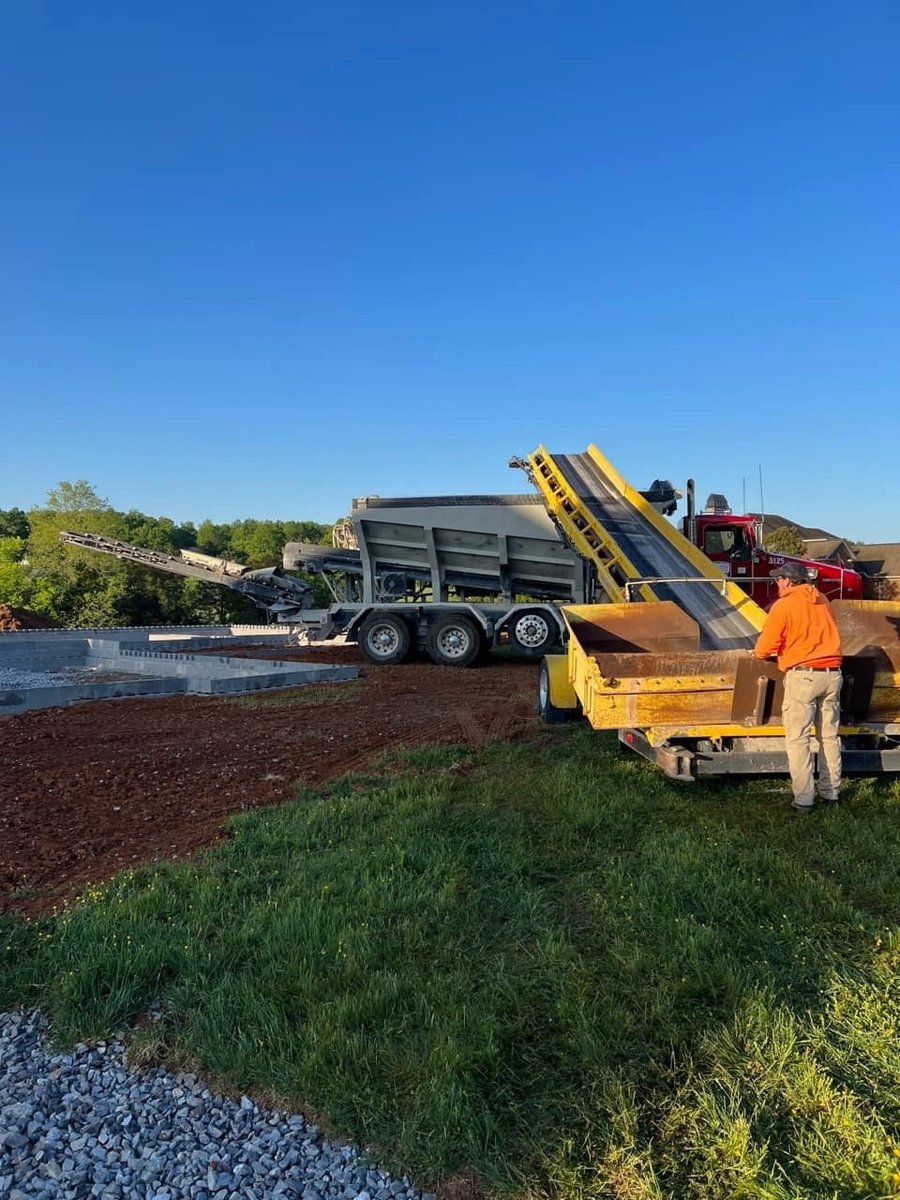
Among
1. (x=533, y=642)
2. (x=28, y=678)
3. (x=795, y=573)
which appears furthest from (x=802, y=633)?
(x=28, y=678)

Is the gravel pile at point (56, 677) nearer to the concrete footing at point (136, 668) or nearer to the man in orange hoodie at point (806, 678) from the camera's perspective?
the concrete footing at point (136, 668)

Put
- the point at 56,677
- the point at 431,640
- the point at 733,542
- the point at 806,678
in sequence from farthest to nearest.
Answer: the point at 56,677 → the point at 431,640 → the point at 733,542 → the point at 806,678

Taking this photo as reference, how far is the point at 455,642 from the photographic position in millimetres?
14453

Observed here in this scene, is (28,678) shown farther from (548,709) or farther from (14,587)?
(14,587)

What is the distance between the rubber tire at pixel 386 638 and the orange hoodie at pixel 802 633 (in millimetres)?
A: 9997

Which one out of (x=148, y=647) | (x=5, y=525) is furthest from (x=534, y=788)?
(x=5, y=525)

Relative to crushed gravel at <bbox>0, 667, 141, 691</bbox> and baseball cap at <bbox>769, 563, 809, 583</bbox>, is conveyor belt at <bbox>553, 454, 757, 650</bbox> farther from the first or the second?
crushed gravel at <bbox>0, 667, 141, 691</bbox>

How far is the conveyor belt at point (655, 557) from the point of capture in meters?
7.47

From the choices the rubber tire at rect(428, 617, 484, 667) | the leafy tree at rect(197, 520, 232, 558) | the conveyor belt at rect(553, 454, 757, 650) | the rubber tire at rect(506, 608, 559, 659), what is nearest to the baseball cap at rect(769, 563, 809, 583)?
the conveyor belt at rect(553, 454, 757, 650)

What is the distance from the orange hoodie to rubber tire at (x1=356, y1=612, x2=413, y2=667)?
10.00 m

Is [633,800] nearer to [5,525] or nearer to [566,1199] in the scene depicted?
[566,1199]

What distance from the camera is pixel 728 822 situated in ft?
17.0

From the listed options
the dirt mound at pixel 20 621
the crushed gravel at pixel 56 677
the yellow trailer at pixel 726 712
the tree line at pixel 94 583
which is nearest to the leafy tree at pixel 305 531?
the tree line at pixel 94 583

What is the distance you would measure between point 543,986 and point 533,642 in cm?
1123
